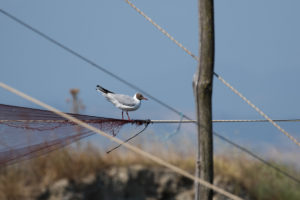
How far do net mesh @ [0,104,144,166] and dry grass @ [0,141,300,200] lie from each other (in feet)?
11.6

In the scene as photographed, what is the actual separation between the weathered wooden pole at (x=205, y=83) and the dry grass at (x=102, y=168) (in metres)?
3.81

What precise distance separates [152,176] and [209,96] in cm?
416

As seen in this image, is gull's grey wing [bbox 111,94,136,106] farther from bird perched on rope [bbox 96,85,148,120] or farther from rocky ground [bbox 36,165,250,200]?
rocky ground [bbox 36,165,250,200]

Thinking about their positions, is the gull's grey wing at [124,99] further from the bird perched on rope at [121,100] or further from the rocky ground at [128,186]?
the rocky ground at [128,186]

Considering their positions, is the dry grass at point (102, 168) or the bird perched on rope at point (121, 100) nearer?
the bird perched on rope at point (121, 100)

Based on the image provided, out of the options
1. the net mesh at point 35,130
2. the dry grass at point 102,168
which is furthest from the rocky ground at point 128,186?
the net mesh at point 35,130

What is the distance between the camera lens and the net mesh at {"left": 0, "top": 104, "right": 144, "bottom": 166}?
283 centimetres

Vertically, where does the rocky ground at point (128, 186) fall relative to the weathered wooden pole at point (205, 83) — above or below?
below

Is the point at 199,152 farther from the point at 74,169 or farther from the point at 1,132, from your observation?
the point at 74,169

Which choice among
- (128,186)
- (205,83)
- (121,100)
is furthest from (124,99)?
(128,186)

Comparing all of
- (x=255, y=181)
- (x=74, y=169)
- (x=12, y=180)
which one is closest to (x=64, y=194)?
(x=74, y=169)

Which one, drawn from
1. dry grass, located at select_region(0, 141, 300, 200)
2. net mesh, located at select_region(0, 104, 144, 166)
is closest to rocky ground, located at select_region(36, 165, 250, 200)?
dry grass, located at select_region(0, 141, 300, 200)

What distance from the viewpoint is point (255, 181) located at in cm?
637

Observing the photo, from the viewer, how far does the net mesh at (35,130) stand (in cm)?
283
